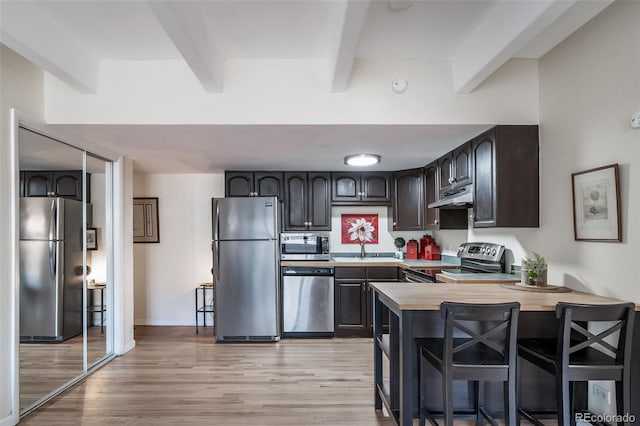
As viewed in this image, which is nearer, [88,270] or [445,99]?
[445,99]

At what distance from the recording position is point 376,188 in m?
5.00

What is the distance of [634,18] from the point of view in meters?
2.01

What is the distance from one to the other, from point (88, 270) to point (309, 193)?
8.33 ft

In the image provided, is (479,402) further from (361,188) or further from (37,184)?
(37,184)

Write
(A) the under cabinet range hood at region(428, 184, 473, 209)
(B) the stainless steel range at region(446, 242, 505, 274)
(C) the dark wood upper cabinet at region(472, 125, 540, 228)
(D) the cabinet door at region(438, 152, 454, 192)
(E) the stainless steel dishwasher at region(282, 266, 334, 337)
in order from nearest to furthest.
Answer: (C) the dark wood upper cabinet at region(472, 125, 540, 228) < (A) the under cabinet range hood at region(428, 184, 473, 209) < (B) the stainless steel range at region(446, 242, 505, 274) < (D) the cabinet door at region(438, 152, 454, 192) < (E) the stainless steel dishwasher at region(282, 266, 334, 337)

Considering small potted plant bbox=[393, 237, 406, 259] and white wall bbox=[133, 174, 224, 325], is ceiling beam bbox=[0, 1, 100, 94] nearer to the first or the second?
white wall bbox=[133, 174, 224, 325]

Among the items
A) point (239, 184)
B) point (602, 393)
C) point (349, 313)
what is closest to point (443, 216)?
point (349, 313)

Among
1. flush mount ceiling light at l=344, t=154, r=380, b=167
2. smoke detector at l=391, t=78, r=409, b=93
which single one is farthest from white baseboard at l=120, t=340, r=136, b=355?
smoke detector at l=391, t=78, r=409, b=93

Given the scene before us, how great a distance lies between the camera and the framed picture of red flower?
207 inches

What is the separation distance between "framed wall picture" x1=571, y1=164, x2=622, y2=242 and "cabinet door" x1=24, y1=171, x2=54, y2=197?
368 centimetres

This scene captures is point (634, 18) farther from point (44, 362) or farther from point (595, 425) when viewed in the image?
point (44, 362)

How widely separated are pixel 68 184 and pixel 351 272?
9.73 ft

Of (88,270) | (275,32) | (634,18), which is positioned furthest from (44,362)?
(634,18)
